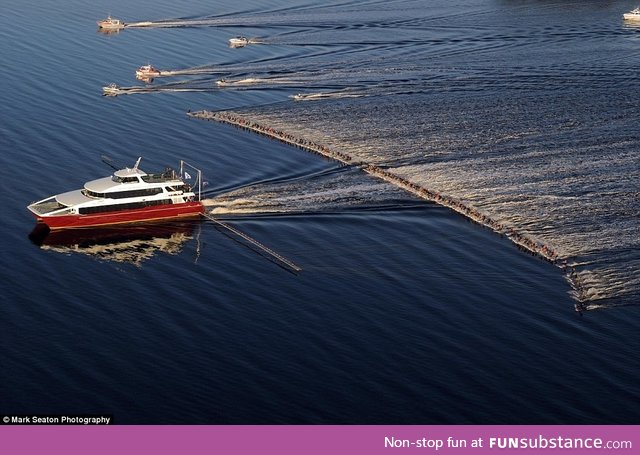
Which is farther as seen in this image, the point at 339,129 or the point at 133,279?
the point at 339,129

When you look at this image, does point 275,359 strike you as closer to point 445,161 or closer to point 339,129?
point 445,161

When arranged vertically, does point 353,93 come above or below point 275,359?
above

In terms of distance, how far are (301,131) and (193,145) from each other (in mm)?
15114

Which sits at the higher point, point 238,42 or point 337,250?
point 238,42

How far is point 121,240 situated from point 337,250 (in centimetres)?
2308

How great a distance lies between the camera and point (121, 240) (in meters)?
114

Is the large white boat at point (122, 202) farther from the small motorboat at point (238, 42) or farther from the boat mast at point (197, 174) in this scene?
the small motorboat at point (238, 42)

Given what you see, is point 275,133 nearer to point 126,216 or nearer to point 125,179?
point 125,179

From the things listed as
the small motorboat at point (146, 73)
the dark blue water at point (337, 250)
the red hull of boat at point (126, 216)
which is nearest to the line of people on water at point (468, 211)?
the dark blue water at point (337, 250)

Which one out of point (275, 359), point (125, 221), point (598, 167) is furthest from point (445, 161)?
point (275, 359)

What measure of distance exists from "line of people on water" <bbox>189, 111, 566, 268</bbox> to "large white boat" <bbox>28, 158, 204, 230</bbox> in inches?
907

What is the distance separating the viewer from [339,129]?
148250 mm

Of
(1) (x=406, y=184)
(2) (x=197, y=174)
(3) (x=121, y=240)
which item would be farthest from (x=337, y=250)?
(2) (x=197, y=174)

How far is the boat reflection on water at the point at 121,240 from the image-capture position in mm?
109812
